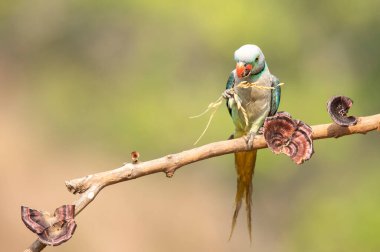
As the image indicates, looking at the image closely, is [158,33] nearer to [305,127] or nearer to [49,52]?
[49,52]

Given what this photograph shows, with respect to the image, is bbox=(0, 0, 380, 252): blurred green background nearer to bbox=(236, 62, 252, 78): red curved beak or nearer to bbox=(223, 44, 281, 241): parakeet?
bbox=(223, 44, 281, 241): parakeet

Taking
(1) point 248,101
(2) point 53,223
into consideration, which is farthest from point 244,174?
(2) point 53,223

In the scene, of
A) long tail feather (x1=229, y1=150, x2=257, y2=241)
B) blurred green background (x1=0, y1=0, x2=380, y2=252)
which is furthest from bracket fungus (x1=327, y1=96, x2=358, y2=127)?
blurred green background (x1=0, y1=0, x2=380, y2=252)

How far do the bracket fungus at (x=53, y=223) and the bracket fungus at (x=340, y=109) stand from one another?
673 mm

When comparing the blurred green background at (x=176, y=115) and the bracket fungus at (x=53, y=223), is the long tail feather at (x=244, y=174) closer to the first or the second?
the bracket fungus at (x=53, y=223)

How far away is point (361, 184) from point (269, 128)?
22.4 ft

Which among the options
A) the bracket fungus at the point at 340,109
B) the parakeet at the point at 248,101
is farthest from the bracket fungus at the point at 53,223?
the parakeet at the point at 248,101

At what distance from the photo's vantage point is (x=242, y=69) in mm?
2777

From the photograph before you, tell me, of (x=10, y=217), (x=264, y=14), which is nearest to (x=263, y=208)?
(x=264, y=14)

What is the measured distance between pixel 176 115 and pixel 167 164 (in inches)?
282

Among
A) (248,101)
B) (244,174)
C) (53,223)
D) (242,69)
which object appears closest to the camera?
(53,223)

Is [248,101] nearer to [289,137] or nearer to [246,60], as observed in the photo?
[246,60]

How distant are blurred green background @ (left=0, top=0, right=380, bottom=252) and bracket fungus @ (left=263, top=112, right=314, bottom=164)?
5778 millimetres

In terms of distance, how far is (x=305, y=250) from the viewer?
8398mm
